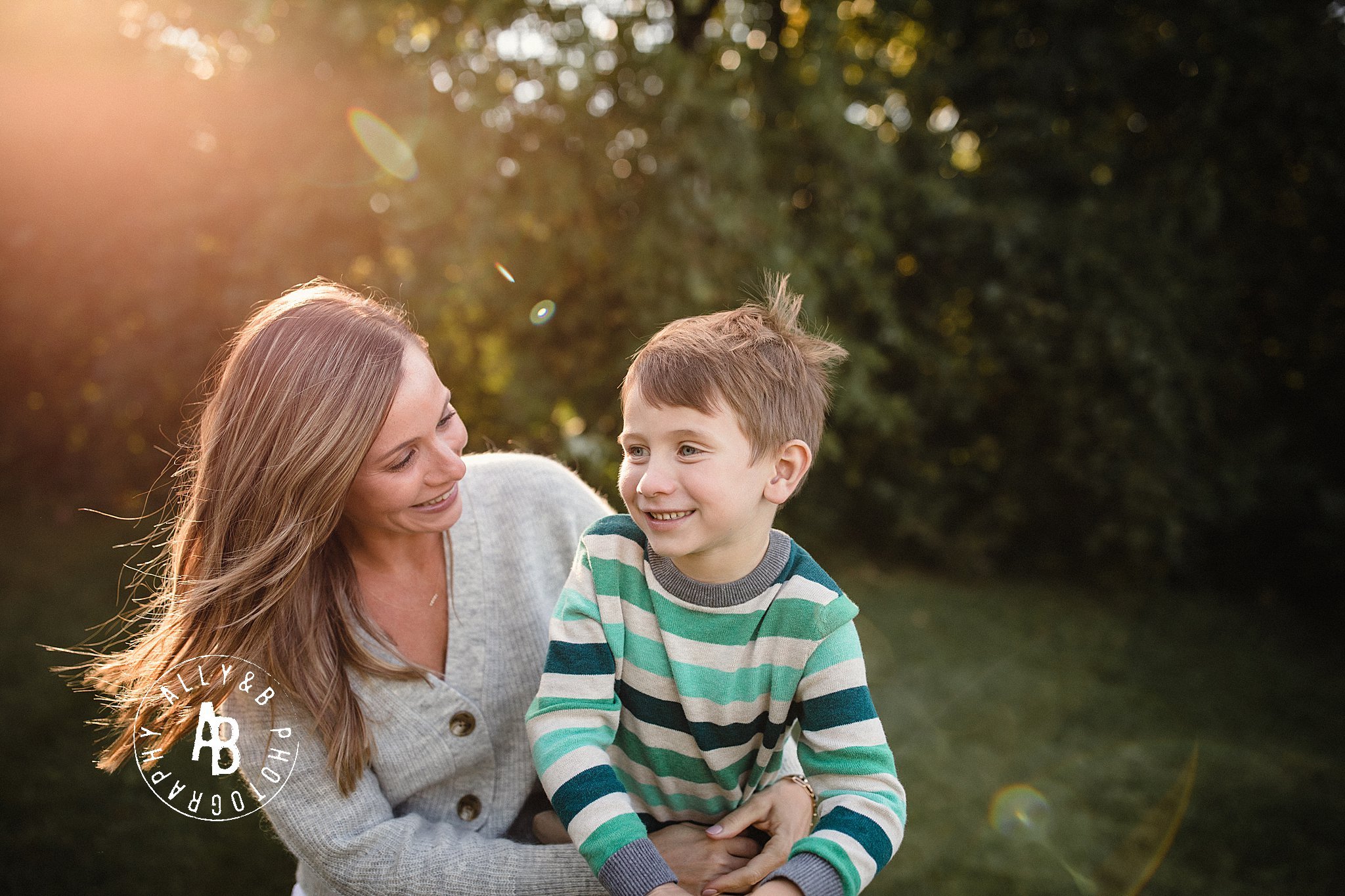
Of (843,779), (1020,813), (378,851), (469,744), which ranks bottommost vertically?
(1020,813)

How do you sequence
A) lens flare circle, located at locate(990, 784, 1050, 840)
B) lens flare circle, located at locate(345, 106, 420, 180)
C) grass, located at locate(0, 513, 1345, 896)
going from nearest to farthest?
grass, located at locate(0, 513, 1345, 896) → lens flare circle, located at locate(990, 784, 1050, 840) → lens flare circle, located at locate(345, 106, 420, 180)

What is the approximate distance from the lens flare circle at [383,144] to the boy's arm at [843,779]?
166 inches

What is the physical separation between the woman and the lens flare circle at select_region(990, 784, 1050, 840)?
2542 mm

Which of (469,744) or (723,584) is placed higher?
(723,584)

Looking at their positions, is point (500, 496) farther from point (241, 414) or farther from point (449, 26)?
point (449, 26)

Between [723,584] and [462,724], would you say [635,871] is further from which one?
[462,724]

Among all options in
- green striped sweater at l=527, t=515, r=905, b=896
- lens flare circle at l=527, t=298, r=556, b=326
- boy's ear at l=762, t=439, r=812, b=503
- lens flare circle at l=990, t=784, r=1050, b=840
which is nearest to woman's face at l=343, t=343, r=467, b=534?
green striped sweater at l=527, t=515, r=905, b=896

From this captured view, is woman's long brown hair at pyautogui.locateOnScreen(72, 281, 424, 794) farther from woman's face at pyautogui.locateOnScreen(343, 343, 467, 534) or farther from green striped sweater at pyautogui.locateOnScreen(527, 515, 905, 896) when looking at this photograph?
green striped sweater at pyautogui.locateOnScreen(527, 515, 905, 896)

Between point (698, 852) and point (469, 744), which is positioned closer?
point (698, 852)

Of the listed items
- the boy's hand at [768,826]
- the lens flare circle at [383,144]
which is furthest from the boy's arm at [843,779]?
the lens flare circle at [383,144]

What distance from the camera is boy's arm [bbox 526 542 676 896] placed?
149cm

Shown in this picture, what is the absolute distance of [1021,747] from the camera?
173 inches

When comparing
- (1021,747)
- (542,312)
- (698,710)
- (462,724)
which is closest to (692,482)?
(698,710)

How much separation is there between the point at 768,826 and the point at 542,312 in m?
4.49
